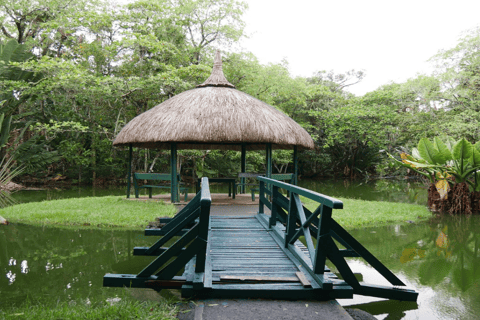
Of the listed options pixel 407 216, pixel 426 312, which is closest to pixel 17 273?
pixel 426 312

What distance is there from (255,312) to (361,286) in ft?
4.23

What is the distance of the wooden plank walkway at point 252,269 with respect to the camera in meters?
3.12

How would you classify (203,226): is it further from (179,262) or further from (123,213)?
(123,213)

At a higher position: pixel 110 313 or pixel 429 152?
pixel 429 152

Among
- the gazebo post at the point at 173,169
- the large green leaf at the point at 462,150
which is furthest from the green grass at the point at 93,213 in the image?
the large green leaf at the point at 462,150

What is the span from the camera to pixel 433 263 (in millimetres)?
5715

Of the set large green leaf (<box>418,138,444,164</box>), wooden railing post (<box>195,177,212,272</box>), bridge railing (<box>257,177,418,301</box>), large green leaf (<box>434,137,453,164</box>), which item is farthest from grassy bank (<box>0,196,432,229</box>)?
wooden railing post (<box>195,177,212,272</box>)

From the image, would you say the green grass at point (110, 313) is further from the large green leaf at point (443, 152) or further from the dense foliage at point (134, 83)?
the dense foliage at point (134, 83)

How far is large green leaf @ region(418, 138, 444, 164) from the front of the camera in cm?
1020

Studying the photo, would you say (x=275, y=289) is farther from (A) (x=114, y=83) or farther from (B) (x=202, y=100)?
(A) (x=114, y=83)

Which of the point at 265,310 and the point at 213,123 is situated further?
the point at 213,123

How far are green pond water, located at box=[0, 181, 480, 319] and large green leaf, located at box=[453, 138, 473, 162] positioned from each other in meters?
2.01

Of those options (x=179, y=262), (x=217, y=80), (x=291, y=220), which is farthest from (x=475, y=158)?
(x=179, y=262)

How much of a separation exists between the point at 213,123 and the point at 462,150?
663cm
